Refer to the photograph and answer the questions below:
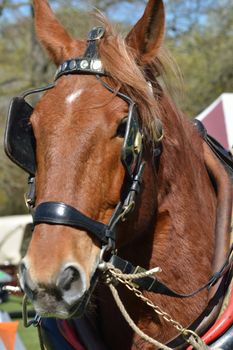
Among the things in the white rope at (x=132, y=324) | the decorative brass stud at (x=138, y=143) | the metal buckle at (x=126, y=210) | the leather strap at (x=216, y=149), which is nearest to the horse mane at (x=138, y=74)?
the decorative brass stud at (x=138, y=143)

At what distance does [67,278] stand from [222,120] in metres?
3.76

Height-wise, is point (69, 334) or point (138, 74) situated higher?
point (138, 74)

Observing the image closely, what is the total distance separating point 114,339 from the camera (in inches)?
120

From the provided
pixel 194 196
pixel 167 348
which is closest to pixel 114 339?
pixel 167 348

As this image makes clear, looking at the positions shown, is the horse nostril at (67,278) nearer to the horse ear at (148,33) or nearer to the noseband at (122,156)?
the noseband at (122,156)

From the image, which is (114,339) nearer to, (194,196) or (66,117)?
(194,196)

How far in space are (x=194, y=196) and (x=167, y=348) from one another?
66 centimetres

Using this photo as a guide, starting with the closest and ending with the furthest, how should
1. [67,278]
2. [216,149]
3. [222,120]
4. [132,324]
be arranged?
[67,278] → [132,324] → [216,149] → [222,120]

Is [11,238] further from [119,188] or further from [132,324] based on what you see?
[119,188]

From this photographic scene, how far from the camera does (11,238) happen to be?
53.6ft

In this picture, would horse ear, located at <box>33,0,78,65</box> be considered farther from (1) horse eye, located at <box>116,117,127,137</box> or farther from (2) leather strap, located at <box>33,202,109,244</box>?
(2) leather strap, located at <box>33,202,109,244</box>

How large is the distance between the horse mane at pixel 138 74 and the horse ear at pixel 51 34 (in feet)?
0.59

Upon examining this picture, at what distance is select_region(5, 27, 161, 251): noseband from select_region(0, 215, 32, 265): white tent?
12.8m

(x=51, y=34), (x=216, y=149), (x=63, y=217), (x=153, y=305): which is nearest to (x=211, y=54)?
(x=216, y=149)
